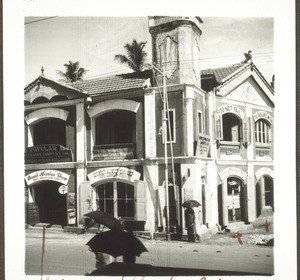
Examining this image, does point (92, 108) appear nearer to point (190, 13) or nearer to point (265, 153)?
point (190, 13)

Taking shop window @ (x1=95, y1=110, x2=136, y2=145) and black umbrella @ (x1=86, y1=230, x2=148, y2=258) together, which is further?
shop window @ (x1=95, y1=110, x2=136, y2=145)

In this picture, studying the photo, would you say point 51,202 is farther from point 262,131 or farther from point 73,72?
point 262,131

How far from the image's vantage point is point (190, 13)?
9.99ft

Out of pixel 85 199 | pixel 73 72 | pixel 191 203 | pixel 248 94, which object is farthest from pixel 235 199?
pixel 73 72

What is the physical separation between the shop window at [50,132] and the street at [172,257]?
1.97 ft

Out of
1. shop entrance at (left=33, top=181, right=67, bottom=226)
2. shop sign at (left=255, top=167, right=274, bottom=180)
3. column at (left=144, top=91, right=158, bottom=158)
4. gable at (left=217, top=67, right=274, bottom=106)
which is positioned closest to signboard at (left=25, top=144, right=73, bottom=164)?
shop entrance at (left=33, top=181, right=67, bottom=226)

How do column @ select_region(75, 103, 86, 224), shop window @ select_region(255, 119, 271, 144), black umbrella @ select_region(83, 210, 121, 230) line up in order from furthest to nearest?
column @ select_region(75, 103, 86, 224) < shop window @ select_region(255, 119, 271, 144) < black umbrella @ select_region(83, 210, 121, 230)

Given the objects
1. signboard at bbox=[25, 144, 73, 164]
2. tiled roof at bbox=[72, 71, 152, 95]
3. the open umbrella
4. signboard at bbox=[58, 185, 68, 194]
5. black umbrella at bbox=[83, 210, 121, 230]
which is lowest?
black umbrella at bbox=[83, 210, 121, 230]

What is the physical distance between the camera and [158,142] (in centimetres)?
312

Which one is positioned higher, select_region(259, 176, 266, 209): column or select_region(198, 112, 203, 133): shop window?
select_region(198, 112, 203, 133): shop window

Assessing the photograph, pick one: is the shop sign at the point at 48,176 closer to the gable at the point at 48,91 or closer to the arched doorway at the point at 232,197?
the gable at the point at 48,91

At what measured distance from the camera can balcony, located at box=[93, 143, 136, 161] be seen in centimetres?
314

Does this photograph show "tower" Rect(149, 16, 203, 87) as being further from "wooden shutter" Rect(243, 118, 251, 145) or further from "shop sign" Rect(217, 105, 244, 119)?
"wooden shutter" Rect(243, 118, 251, 145)

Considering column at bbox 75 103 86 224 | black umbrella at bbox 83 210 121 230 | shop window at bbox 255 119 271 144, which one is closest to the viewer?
black umbrella at bbox 83 210 121 230
